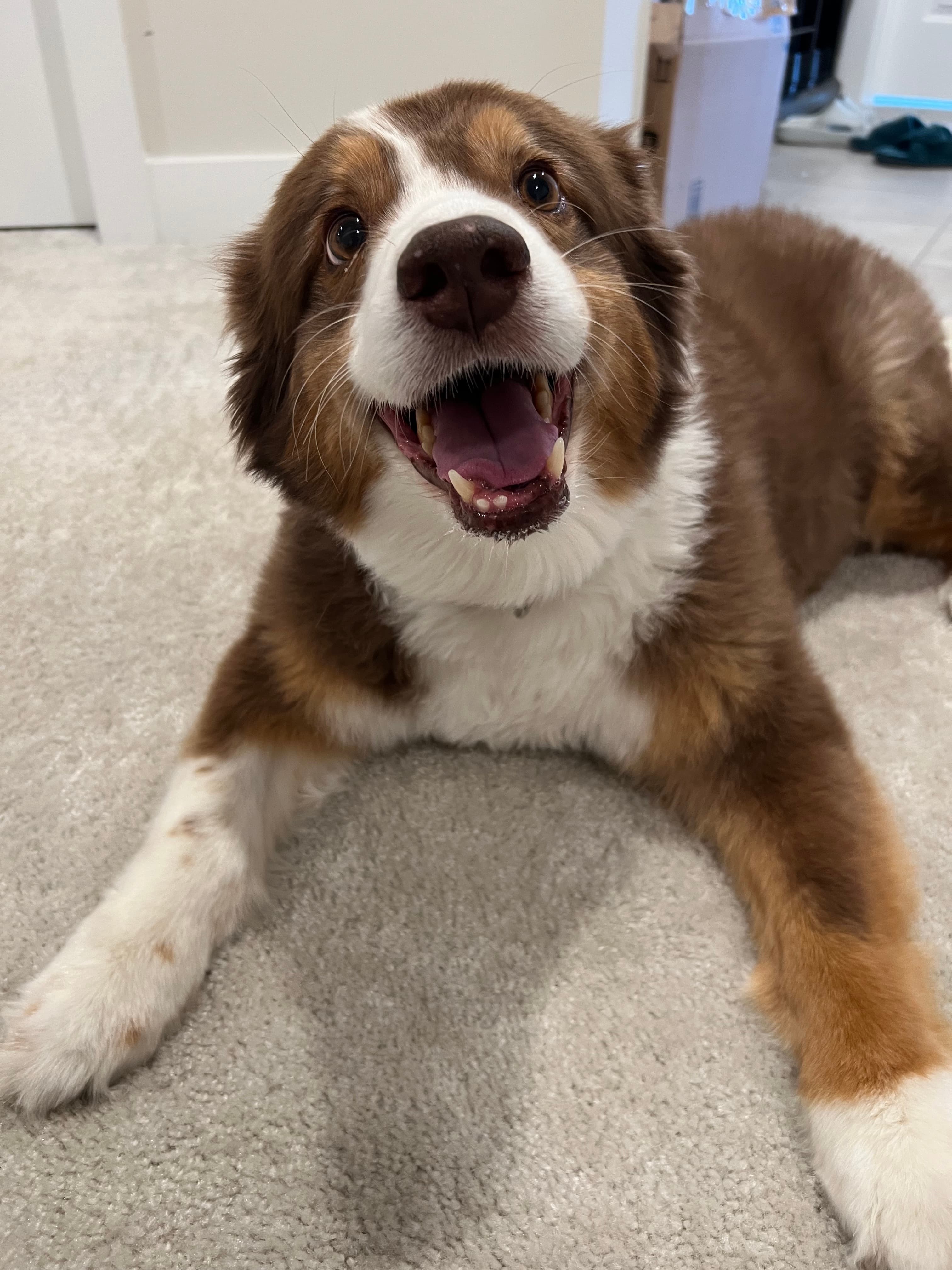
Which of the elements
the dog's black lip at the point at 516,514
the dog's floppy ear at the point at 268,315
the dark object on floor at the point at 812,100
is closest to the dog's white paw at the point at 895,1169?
the dog's black lip at the point at 516,514

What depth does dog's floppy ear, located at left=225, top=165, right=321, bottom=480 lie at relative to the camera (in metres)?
1.77

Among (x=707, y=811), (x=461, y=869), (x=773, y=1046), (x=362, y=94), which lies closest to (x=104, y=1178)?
(x=461, y=869)

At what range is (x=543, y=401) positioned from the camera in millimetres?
1587

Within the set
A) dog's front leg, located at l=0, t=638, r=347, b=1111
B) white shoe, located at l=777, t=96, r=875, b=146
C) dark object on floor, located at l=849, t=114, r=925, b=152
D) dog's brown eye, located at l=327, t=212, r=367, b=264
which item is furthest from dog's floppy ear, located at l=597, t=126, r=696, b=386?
white shoe, located at l=777, t=96, r=875, b=146

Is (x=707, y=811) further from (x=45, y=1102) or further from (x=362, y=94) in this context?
(x=362, y=94)

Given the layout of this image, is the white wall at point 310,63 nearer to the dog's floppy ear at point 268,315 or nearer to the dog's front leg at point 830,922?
the dog's floppy ear at point 268,315

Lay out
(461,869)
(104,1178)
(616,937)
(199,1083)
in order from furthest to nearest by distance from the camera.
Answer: (461,869) < (616,937) < (199,1083) < (104,1178)

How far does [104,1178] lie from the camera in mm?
1389

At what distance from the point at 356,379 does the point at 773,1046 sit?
4.07 feet

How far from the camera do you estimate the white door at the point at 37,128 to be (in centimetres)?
448

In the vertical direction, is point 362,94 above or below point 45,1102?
above

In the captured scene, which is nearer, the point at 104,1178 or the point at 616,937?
the point at 104,1178

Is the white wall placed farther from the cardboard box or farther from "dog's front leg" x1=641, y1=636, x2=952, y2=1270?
"dog's front leg" x1=641, y1=636, x2=952, y2=1270

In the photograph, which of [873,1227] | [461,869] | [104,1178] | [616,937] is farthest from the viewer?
[461,869]
